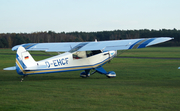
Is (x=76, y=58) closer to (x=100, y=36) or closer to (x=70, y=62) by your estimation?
(x=70, y=62)

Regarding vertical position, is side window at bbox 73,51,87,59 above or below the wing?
below

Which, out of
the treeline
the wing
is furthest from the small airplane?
the treeline

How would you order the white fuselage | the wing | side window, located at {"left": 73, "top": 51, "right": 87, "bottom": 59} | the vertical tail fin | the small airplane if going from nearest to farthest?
the vertical tail fin
the small airplane
the wing
the white fuselage
side window, located at {"left": 73, "top": 51, "right": 87, "bottom": 59}

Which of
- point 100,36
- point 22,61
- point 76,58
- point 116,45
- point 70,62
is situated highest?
point 116,45

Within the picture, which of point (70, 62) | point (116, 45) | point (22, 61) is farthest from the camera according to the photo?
point (70, 62)

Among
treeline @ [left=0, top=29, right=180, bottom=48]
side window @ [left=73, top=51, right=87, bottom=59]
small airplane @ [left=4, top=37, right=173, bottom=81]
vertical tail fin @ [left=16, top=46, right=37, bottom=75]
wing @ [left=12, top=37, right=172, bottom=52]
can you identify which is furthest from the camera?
treeline @ [left=0, top=29, right=180, bottom=48]

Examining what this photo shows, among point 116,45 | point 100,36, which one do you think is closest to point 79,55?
point 116,45

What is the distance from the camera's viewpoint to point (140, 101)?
23.2 feet

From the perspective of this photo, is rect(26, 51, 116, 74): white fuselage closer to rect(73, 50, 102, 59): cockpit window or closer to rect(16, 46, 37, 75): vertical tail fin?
rect(73, 50, 102, 59): cockpit window

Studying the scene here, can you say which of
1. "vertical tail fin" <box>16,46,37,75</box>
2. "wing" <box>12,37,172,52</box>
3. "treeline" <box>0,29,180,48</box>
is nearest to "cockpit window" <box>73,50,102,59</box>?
"wing" <box>12,37,172,52</box>

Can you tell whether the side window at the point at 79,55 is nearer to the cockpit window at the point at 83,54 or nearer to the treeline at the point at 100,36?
the cockpit window at the point at 83,54

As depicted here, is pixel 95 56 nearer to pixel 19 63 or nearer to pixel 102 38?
pixel 19 63

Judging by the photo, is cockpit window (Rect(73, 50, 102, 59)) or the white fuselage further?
cockpit window (Rect(73, 50, 102, 59))

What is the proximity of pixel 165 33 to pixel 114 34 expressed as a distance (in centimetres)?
2189
